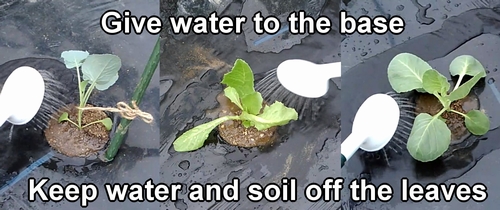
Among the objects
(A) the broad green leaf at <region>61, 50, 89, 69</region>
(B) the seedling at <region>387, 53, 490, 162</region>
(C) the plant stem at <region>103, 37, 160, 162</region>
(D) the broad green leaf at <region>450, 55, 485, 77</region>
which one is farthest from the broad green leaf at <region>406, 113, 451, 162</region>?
(A) the broad green leaf at <region>61, 50, 89, 69</region>

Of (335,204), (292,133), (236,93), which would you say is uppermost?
(236,93)

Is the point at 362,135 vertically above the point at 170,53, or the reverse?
the point at 170,53

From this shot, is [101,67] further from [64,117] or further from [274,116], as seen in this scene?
[274,116]

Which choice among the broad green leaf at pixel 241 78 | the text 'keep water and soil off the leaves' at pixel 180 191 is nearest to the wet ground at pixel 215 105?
the text 'keep water and soil off the leaves' at pixel 180 191

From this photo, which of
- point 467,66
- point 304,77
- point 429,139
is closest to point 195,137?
point 304,77

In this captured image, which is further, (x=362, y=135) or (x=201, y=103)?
(x=201, y=103)

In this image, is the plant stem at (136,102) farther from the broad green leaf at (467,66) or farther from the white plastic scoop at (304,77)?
the broad green leaf at (467,66)

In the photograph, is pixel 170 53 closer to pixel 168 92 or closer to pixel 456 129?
pixel 168 92

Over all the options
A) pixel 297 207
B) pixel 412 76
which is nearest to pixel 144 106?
pixel 297 207
